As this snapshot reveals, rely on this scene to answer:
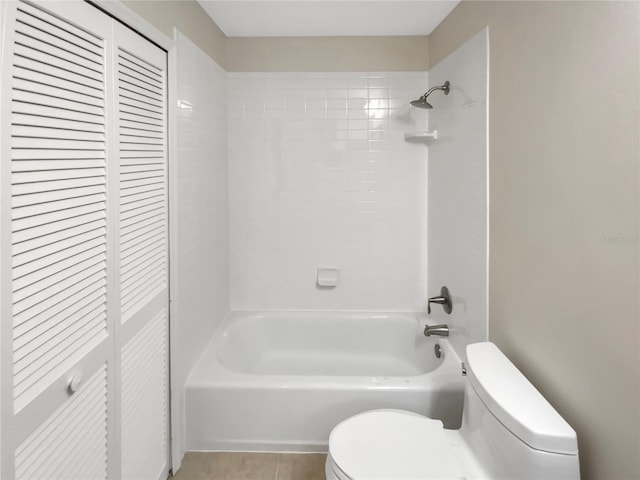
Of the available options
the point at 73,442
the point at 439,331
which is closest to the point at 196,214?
the point at 73,442

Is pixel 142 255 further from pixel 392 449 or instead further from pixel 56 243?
pixel 392 449

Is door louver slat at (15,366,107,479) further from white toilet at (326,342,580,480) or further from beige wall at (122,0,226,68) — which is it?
beige wall at (122,0,226,68)

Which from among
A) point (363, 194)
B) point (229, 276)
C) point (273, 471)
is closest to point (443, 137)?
point (363, 194)

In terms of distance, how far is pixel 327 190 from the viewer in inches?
117

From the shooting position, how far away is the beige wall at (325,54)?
286cm

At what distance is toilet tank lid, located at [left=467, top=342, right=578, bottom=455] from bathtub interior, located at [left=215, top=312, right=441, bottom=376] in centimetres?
122

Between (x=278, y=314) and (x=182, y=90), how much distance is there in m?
1.59

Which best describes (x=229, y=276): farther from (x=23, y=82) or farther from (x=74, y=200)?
(x=23, y=82)

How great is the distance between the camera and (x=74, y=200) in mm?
1243

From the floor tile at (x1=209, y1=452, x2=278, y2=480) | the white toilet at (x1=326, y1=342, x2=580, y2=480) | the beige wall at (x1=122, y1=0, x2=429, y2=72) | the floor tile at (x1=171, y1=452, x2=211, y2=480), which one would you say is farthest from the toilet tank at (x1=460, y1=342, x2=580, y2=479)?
the beige wall at (x1=122, y1=0, x2=429, y2=72)

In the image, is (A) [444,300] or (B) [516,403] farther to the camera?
(A) [444,300]

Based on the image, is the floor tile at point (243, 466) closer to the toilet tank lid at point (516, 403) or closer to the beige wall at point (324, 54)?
the toilet tank lid at point (516, 403)

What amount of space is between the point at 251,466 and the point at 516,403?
1338mm

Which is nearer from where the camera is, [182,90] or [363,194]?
[182,90]
